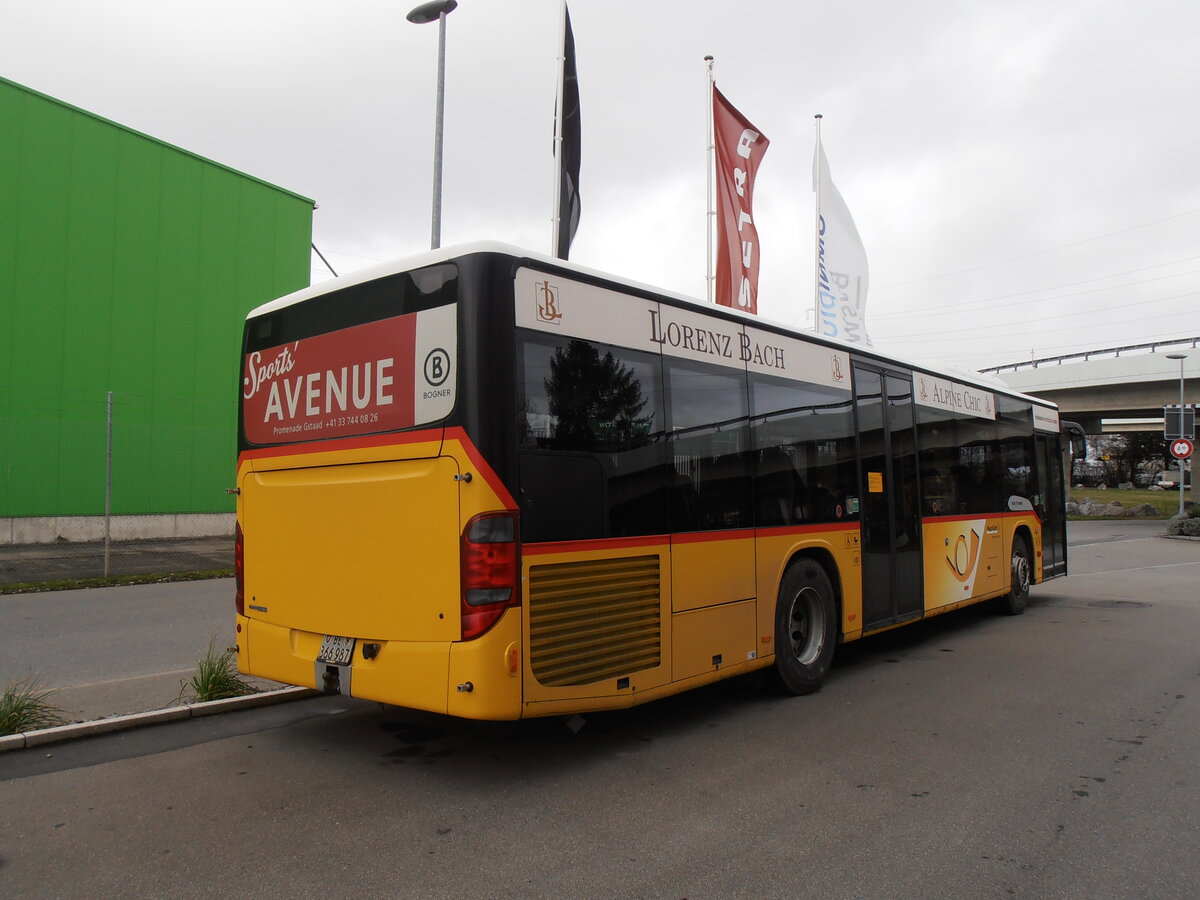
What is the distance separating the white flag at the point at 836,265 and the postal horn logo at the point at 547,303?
14139mm

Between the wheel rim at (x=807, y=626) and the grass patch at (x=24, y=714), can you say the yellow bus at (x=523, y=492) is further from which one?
the grass patch at (x=24, y=714)

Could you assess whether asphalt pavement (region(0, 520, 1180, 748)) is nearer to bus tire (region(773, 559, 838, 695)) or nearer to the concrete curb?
the concrete curb

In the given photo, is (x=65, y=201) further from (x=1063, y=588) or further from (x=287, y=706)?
(x=1063, y=588)

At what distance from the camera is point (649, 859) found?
3904 mm

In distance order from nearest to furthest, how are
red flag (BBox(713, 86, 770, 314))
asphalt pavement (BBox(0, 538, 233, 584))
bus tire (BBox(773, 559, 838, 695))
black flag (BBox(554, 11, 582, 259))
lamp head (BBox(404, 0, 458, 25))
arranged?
1. bus tire (BBox(773, 559, 838, 695))
2. lamp head (BBox(404, 0, 458, 25))
3. black flag (BBox(554, 11, 582, 259))
4. asphalt pavement (BBox(0, 538, 233, 584))
5. red flag (BBox(713, 86, 770, 314))

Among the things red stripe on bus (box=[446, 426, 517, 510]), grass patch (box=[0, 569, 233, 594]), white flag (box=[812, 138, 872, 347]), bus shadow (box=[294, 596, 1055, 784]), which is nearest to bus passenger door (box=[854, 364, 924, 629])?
bus shadow (box=[294, 596, 1055, 784])

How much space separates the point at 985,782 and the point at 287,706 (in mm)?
4857

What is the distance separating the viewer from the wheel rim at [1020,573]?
12.0m

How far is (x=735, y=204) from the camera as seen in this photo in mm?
15938

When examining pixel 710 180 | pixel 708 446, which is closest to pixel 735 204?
pixel 710 180

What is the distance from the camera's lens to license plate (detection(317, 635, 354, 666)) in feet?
17.2

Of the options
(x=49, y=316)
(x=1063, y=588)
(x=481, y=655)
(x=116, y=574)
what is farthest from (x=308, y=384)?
(x=49, y=316)


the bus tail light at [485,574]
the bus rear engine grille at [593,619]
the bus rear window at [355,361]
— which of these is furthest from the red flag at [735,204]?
the bus tail light at [485,574]

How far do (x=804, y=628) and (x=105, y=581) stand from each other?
1066 centimetres
